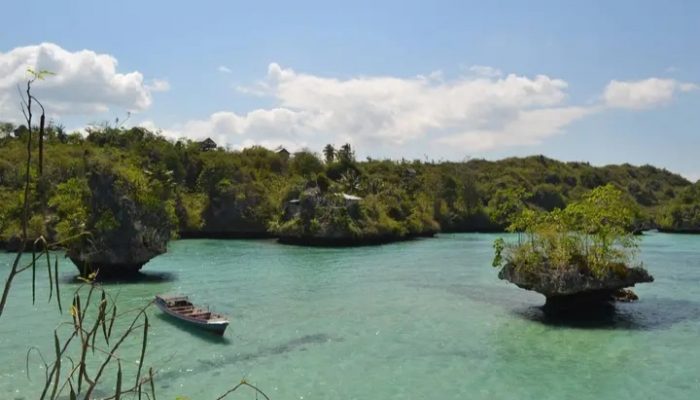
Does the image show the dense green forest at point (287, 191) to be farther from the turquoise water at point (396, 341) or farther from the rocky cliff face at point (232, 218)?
the turquoise water at point (396, 341)

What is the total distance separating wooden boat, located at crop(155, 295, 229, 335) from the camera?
64.3 feet

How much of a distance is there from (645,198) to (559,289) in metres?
102

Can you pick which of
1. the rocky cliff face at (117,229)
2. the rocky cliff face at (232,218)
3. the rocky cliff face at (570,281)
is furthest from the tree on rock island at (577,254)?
the rocky cliff face at (232,218)

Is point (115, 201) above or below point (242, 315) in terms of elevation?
above

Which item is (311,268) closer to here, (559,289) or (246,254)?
(246,254)

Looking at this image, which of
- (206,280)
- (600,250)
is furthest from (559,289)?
(206,280)

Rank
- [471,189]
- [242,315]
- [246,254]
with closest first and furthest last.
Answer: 1. [242,315]
2. [246,254]
3. [471,189]

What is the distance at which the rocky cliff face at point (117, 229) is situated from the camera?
30.4m

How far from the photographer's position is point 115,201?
31203 millimetres

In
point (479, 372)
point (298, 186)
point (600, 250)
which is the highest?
point (298, 186)

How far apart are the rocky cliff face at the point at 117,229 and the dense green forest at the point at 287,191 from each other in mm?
1706

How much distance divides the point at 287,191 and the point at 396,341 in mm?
44938

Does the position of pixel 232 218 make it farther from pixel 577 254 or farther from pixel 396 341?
pixel 577 254

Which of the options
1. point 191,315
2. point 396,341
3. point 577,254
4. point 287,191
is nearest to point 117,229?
point 191,315
